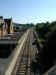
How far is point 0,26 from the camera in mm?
26469

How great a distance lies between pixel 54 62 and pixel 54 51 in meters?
0.97

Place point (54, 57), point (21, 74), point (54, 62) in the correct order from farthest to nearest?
point (21, 74)
point (54, 62)
point (54, 57)

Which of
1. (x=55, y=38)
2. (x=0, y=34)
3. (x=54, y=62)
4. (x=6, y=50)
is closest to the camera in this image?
(x=55, y=38)

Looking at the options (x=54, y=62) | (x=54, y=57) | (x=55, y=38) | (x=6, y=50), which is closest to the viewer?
(x=55, y=38)

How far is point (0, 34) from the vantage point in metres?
25.8

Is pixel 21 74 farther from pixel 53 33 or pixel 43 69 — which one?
pixel 53 33

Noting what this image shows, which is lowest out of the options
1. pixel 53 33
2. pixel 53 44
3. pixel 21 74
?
pixel 21 74

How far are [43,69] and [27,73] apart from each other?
2.82ft

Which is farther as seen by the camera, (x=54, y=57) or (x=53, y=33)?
(x=54, y=57)

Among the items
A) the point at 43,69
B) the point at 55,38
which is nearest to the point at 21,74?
the point at 43,69

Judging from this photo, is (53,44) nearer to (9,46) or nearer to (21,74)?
(21,74)

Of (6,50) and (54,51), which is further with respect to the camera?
(6,50)

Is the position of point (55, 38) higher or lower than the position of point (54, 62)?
higher

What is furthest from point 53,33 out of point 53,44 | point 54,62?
point 54,62
